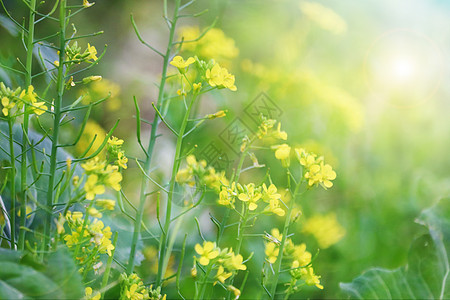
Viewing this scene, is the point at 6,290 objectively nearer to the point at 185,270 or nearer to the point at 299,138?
the point at 185,270

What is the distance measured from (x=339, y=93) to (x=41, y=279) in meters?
1.65

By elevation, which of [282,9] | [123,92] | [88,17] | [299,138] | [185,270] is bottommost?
[185,270]

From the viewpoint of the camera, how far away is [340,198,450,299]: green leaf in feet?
Result: 3.47

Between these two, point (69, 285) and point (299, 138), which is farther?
point (299, 138)

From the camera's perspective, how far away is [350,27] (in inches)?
127

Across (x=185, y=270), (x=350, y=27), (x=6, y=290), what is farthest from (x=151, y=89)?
(x=6, y=290)

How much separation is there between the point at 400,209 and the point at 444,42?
1.80m

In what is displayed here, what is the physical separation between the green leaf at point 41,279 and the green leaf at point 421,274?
68 cm

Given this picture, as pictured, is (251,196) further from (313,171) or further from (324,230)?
(324,230)

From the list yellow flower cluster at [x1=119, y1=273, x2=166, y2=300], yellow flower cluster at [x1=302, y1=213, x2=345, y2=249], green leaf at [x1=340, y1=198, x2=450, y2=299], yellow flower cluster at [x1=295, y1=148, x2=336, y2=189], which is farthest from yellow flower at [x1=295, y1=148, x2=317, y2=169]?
yellow flower cluster at [x1=302, y1=213, x2=345, y2=249]

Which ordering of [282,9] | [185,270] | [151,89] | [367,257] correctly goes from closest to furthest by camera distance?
[185,270], [367,257], [151,89], [282,9]

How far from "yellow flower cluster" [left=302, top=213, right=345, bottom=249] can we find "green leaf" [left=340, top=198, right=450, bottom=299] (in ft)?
1.34

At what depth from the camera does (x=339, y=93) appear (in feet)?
6.50

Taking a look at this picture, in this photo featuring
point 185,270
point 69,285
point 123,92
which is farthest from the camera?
point 123,92
